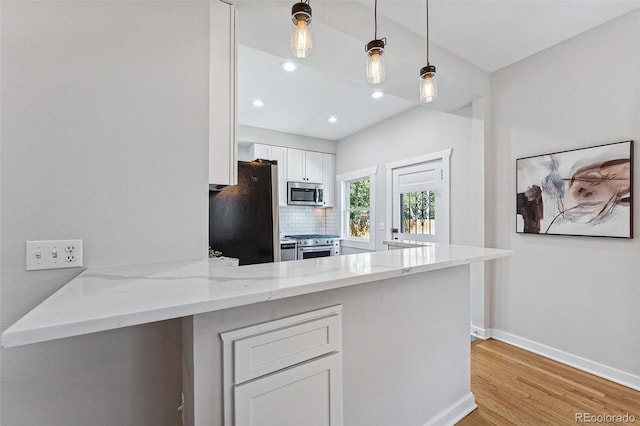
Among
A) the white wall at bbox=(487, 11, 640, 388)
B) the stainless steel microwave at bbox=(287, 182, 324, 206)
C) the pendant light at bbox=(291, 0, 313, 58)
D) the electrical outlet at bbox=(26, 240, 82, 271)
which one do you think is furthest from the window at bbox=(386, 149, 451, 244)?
the electrical outlet at bbox=(26, 240, 82, 271)

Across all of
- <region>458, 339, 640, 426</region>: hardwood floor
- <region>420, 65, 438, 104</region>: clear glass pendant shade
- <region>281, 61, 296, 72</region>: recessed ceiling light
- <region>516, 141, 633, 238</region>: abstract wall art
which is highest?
<region>281, 61, 296, 72</region>: recessed ceiling light

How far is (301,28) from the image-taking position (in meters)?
1.26

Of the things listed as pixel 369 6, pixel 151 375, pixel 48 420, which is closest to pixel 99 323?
pixel 151 375

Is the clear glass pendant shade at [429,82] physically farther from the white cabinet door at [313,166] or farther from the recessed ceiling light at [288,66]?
the white cabinet door at [313,166]

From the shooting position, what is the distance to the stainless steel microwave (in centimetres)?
499

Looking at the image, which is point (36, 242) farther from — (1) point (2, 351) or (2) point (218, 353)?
(2) point (218, 353)

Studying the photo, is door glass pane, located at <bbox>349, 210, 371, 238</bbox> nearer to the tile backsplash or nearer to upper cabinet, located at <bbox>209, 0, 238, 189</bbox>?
the tile backsplash

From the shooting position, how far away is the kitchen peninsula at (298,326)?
2.35ft

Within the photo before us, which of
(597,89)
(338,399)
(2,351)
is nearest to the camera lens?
(2,351)

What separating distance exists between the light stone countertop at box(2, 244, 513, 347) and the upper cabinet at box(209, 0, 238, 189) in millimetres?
557

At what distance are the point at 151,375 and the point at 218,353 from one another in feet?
1.82

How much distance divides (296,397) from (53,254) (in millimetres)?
1118

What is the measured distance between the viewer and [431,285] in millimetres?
1662

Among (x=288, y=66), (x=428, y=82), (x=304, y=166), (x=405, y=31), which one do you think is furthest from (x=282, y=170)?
(x=428, y=82)
